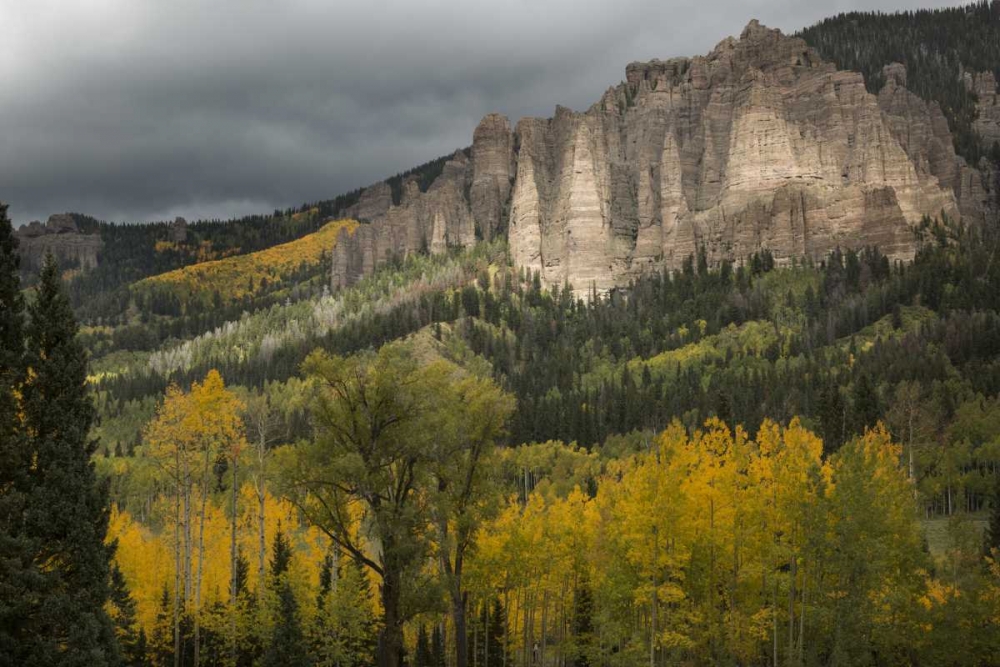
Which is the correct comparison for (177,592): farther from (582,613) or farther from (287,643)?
(582,613)

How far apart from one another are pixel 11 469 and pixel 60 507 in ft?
5.65

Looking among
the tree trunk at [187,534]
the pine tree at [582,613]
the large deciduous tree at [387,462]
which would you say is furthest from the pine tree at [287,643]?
the pine tree at [582,613]

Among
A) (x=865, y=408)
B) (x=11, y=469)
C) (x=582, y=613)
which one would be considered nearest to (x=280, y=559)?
(x=582, y=613)

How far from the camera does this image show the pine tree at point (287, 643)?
1586 inches

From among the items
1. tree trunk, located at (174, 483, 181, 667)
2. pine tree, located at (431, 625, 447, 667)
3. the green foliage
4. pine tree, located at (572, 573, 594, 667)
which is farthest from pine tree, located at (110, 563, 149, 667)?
pine tree, located at (572, 573, 594, 667)

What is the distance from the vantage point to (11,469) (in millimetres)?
26234

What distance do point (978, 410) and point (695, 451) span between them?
258ft

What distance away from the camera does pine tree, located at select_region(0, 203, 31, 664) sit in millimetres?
25219

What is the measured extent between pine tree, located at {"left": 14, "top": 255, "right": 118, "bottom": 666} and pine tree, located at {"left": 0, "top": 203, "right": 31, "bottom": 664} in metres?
0.27

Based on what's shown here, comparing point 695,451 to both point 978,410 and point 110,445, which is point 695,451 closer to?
point 978,410

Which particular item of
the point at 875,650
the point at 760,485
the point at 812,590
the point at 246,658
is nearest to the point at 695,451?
the point at 760,485

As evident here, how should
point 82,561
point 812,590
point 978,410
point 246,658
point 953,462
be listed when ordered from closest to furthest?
point 82,561 → point 812,590 → point 246,658 → point 953,462 → point 978,410

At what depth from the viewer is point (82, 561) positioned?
26.9 metres

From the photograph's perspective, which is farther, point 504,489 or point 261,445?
point 261,445
